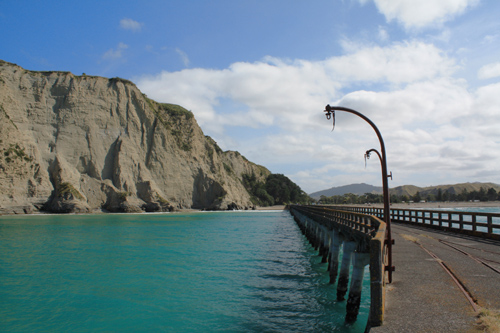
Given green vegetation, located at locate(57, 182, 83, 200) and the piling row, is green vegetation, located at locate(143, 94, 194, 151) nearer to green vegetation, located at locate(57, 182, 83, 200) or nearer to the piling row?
green vegetation, located at locate(57, 182, 83, 200)

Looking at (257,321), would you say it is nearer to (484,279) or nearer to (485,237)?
(484,279)

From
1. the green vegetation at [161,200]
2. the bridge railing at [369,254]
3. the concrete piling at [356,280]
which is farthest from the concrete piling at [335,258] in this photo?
the green vegetation at [161,200]

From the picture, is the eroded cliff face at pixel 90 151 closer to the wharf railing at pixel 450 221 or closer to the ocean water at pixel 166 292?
the ocean water at pixel 166 292

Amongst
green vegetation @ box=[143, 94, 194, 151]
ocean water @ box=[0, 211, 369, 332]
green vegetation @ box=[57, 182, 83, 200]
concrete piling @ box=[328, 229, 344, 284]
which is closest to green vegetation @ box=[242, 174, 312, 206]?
green vegetation @ box=[143, 94, 194, 151]

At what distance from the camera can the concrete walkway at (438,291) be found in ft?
18.9

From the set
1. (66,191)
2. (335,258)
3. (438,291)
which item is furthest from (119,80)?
(438,291)

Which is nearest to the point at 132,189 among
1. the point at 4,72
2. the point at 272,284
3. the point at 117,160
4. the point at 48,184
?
the point at 117,160

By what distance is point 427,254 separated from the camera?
1194 cm

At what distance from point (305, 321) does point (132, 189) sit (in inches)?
3320

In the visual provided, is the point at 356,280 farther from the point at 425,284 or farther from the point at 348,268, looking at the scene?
the point at 348,268

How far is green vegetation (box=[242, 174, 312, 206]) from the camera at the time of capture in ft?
533

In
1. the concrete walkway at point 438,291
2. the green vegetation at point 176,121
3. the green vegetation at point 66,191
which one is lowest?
the concrete walkway at point 438,291

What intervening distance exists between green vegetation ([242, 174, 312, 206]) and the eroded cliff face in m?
52.8

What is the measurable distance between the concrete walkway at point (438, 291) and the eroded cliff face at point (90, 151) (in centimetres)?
7913
